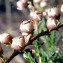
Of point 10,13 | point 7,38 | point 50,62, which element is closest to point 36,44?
point 50,62

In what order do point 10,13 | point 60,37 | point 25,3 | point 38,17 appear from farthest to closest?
1. point 10,13
2. point 25,3
3. point 60,37
4. point 38,17

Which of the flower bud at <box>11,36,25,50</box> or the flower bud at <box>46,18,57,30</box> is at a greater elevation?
the flower bud at <box>46,18,57,30</box>

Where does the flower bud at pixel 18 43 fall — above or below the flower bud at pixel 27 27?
below

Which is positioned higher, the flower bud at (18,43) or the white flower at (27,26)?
the white flower at (27,26)

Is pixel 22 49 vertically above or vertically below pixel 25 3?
below

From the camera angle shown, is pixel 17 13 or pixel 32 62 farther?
pixel 17 13

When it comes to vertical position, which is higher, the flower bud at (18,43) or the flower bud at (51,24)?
the flower bud at (51,24)

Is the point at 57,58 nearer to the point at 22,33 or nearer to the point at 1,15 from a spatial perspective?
the point at 22,33

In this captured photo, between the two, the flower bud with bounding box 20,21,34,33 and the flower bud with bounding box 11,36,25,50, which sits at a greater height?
the flower bud with bounding box 20,21,34,33

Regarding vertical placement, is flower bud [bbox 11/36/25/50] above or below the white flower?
below

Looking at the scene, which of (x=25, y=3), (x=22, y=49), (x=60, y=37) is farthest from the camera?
(x=25, y=3)
